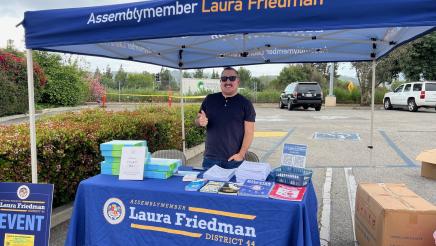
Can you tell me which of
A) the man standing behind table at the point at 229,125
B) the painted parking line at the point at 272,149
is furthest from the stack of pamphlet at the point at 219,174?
the painted parking line at the point at 272,149

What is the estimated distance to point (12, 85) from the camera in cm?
1474

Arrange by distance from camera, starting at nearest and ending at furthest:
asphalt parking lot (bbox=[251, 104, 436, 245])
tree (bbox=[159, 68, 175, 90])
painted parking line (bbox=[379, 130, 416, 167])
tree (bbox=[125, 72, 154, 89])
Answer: asphalt parking lot (bbox=[251, 104, 436, 245]), painted parking line (bbox=[379, 130, 416, 167]), tree (bbox=[159, 68, 175, 90]), tree (bbox=[125, 72, 154, 89])

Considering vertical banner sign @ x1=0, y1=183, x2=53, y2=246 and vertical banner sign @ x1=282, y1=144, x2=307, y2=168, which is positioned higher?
vertical banner sign @ x1=282, y1=144, x2=307, y2=168

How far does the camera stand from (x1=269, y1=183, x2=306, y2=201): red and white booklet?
2544 millimetres

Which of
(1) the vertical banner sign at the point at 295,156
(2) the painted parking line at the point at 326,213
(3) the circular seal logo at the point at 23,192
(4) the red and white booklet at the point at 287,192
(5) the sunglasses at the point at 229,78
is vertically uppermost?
(5) the sunglasses at the point at 229,78

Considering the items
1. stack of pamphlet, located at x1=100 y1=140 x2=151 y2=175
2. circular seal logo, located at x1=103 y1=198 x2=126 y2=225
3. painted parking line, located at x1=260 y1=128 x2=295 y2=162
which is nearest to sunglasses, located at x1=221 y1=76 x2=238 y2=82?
stack of pamphlet, located at x1=100 y1=140 x2=151 y2=175

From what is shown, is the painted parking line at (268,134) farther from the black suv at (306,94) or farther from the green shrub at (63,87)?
the green shrub at (63,87)

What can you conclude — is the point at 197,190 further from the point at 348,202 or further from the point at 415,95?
the point at 415,95

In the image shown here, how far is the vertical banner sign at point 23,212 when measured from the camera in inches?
111

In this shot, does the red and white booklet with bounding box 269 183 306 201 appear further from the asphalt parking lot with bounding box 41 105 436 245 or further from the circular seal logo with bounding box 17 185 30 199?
the circular seal logo with bounding box 17 185 30 199

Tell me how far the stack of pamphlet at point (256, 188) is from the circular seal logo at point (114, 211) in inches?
36.5

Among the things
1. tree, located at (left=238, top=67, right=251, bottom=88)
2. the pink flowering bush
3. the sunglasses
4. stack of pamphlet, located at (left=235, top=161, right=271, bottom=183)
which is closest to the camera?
stack of pamphlet, located at (left=235, top=161, right=271, bottom=183)

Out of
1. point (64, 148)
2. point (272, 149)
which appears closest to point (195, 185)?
point (64, 148)

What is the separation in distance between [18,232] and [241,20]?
92.2 inches
